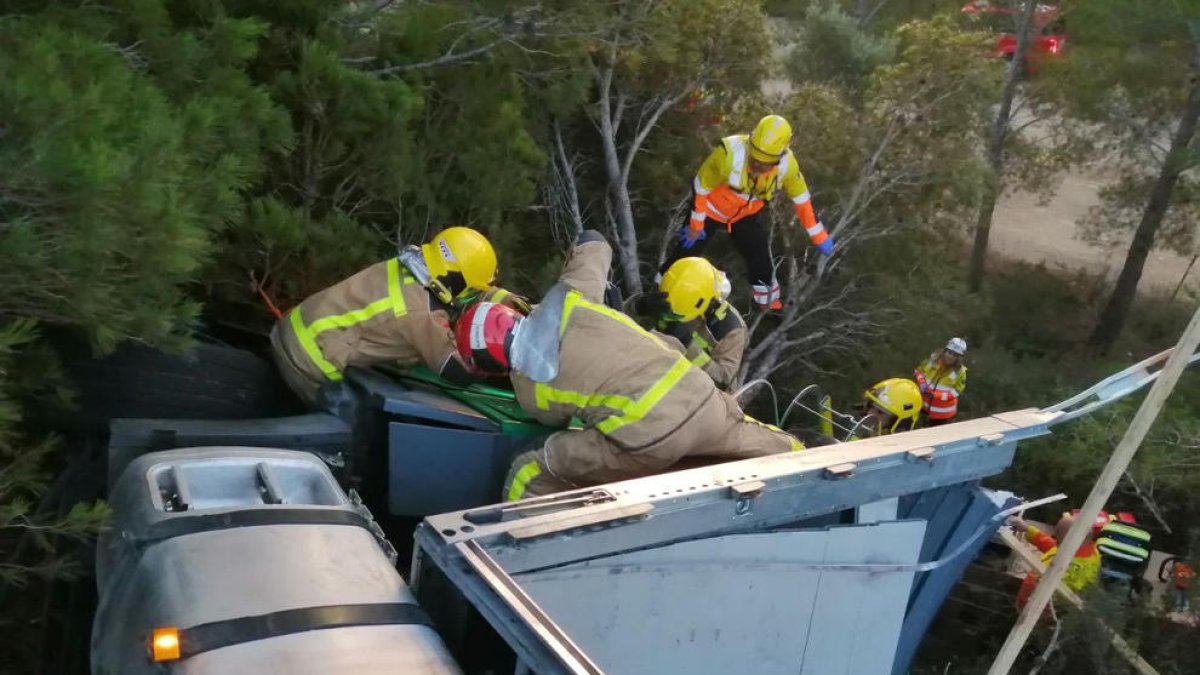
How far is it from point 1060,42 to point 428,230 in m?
11.1

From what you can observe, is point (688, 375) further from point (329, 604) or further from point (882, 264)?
point (882, 264)

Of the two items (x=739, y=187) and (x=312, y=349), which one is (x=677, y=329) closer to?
(x=312, y=349)

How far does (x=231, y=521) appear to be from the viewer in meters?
2.16

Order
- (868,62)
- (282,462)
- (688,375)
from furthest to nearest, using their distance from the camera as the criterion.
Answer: (868,62) < (688,375) < (282,462)

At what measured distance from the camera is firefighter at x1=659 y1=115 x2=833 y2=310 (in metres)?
6.63

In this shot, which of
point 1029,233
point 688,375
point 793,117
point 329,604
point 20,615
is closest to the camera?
point 329,604

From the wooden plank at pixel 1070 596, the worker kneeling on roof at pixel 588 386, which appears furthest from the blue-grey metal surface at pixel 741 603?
the wooden plank at pixel 1070 596

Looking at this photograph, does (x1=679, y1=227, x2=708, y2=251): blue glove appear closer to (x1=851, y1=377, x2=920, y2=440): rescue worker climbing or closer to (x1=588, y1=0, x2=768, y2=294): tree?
(x1=588, y1=0, x2=768, y2=294): tree

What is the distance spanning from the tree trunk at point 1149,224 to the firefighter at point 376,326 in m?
10.1

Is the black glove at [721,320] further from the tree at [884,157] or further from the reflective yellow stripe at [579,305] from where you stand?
the tree at [884,157]

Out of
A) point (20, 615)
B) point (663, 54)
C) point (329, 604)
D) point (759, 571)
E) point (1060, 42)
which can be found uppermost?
point (1060, 42)

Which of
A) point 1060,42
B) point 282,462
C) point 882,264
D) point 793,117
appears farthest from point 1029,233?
point 282,462

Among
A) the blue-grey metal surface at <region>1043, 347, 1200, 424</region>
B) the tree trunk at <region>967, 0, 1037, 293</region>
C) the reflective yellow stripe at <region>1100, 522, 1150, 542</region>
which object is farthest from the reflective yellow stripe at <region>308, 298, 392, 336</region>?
the tree trunk at <region>967, 0, 1037, 293</region>

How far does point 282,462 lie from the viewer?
2543 mm
